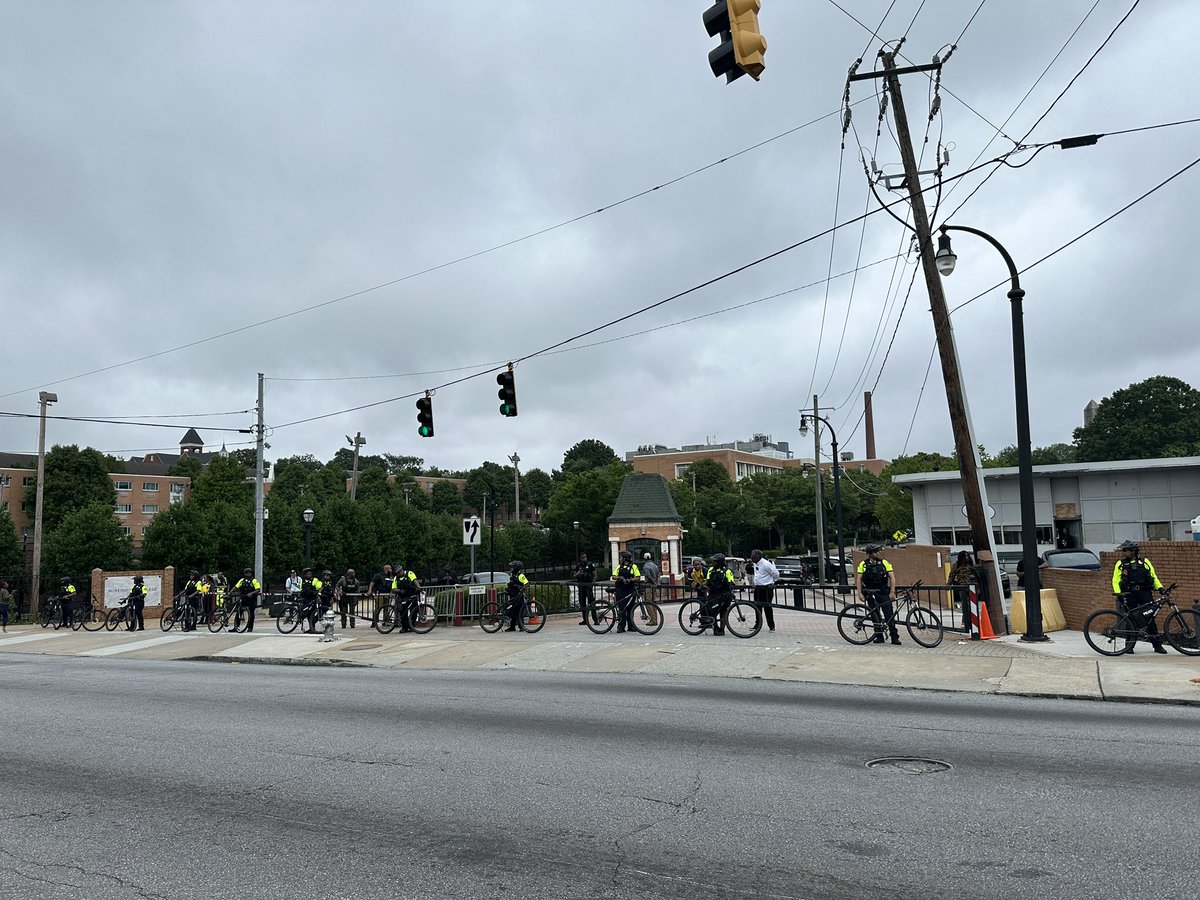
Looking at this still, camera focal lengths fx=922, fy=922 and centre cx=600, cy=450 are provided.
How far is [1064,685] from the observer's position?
11.4 m

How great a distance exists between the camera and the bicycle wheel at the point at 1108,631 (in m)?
13.5

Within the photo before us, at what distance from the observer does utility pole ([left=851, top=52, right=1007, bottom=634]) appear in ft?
55.8

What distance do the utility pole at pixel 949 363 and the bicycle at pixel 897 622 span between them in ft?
4.41

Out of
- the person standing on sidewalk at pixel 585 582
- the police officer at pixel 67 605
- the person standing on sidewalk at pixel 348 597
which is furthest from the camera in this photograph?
the police officer at pixel 67 605

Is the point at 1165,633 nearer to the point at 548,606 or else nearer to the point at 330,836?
the point at 330,836

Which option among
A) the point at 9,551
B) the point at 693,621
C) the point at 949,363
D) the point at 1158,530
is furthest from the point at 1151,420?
the point at 9,551

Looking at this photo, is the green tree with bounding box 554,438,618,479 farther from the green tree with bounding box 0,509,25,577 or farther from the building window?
the building window

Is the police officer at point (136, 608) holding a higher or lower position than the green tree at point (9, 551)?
lower

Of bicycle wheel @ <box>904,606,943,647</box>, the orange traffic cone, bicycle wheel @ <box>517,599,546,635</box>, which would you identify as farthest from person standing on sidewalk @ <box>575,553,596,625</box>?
the orange traffic cone

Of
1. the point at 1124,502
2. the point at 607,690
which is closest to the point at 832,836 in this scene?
the point at 607,690

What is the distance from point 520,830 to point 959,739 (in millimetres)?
4474

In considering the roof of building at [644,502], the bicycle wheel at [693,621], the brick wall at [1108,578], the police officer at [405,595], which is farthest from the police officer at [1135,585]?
the roof of building at [644,502]

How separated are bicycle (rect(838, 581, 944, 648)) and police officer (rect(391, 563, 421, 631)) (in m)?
9.60

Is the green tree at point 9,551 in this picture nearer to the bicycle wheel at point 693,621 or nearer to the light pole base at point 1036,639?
the bicycle wheel at point 693,621
